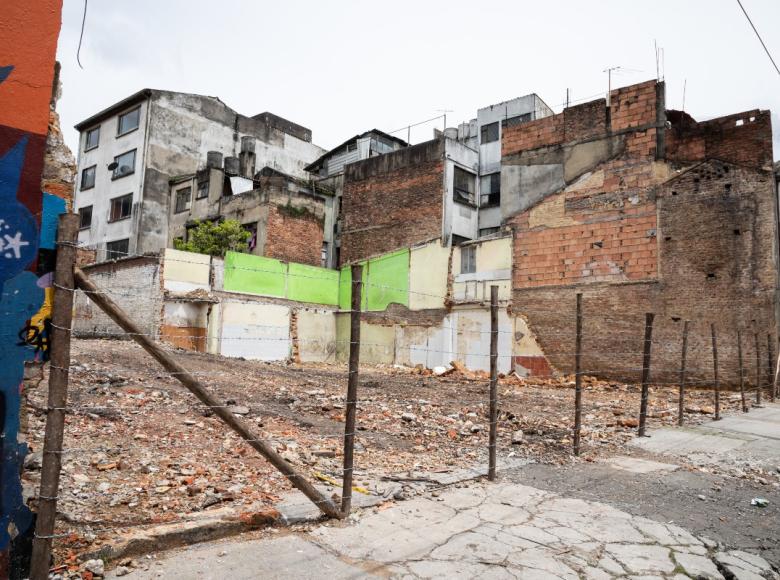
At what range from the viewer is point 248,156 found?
30328mm

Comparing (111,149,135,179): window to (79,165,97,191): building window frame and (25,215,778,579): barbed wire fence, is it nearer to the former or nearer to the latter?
(79,165,97,191): building window frame

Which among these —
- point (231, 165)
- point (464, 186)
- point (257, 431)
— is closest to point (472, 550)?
point (257, 431)

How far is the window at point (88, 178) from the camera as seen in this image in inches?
1203

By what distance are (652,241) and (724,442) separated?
30.8 feet

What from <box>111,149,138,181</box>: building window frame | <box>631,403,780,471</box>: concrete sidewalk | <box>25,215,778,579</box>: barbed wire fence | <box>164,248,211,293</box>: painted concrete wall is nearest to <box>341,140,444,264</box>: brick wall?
<box>25,215,778,579</box>: barbed wire fence

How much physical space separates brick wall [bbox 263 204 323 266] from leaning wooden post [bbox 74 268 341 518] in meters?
20.7

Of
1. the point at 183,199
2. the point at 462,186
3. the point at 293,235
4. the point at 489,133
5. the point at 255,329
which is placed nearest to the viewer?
the point at 255,329

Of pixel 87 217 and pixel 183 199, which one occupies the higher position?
pixel 183 199

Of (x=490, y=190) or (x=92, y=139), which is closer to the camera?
(x=490, y=190)

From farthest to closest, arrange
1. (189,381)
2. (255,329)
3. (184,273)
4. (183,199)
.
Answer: (183,199)
(255,329)
(184,273)
(189,381)

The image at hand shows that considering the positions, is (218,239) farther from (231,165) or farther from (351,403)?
(351,403)

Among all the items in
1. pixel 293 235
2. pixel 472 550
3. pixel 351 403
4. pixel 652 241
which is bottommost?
pixel 472 550

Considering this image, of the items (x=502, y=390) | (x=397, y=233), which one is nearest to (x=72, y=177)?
(x=502, y=390)

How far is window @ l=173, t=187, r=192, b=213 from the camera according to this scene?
27.9 metres
